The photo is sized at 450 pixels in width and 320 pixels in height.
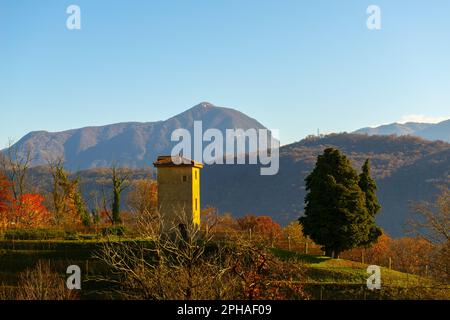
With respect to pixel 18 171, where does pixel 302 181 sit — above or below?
below

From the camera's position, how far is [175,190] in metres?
39.1

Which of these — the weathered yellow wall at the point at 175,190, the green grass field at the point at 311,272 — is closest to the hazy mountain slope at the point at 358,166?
the green grass field at the point at 311,272

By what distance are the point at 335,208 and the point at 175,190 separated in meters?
12.5

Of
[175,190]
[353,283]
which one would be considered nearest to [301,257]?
[353,283]

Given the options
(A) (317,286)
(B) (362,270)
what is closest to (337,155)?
(B) (362,270)

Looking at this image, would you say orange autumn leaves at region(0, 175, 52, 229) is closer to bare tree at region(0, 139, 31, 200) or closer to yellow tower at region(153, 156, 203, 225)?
bare tree at region(0, 139, 31, 200)

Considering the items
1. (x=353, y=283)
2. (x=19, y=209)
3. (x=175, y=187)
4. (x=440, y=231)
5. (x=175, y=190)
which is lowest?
(x=353, y=283)

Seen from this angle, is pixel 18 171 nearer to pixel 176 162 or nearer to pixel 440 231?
pixel 176 162

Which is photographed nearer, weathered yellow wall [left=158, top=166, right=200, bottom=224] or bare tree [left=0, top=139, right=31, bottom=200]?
weathered yellow wall [left=158, top=166, right=200, bottom=224]

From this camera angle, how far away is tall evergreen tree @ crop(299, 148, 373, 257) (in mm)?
36969

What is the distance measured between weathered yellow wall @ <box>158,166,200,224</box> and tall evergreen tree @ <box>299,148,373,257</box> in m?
9.13

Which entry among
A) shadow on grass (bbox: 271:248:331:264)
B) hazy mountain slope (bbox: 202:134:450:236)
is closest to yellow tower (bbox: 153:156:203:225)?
shadow on grass (bbox: 271:248:331:264)

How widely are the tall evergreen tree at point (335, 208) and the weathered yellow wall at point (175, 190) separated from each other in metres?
9.13

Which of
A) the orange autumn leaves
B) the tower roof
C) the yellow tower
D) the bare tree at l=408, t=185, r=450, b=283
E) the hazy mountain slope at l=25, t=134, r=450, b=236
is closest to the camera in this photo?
the bare tree at l=408, t=185, r=450, b=283
